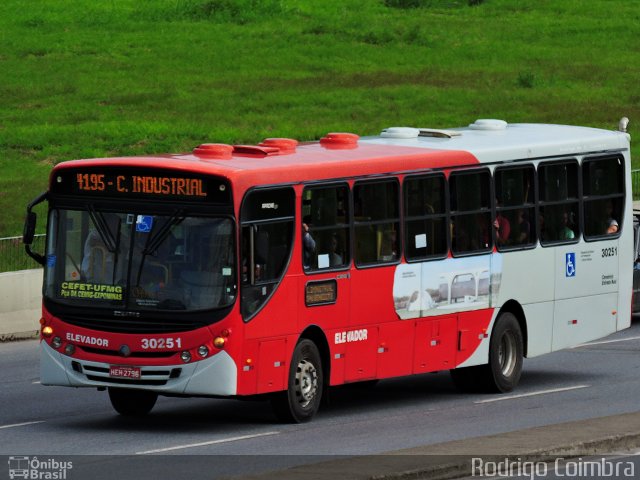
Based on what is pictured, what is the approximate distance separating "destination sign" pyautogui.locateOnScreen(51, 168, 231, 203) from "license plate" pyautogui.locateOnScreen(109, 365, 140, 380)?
1.67m

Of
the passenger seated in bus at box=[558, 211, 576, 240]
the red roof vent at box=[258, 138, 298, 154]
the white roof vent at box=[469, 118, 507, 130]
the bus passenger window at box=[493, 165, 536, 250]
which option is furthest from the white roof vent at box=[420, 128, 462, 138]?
the red roof vent at box=[258, 138, 298, 154]

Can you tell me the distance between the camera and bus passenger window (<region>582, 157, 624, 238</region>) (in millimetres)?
21031

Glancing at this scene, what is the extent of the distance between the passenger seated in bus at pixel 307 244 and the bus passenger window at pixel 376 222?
2.40 feet

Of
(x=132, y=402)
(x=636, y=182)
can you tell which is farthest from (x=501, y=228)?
(x=636, y=182)

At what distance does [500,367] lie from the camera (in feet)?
65.4

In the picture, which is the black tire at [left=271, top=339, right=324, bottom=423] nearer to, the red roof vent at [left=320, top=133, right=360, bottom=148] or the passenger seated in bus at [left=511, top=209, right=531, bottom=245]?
the red roof vent at [left=320, top=133, right=360, bottom=148]

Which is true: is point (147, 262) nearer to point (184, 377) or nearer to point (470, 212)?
point (184, 377)

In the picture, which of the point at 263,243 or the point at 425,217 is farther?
the point at 425,217

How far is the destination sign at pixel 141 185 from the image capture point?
643 inches

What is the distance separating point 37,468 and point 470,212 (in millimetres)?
7150

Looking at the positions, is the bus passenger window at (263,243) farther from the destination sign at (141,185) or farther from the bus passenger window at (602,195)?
the bus passenger window at (602,195)

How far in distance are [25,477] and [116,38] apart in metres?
44.3

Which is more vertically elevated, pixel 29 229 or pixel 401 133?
pixel 401 133

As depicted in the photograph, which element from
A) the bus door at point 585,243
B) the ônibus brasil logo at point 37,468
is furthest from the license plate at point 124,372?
the bus door at point 585,243
